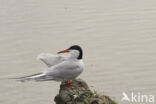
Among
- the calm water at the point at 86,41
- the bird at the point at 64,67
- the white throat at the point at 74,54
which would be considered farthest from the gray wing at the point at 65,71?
the calm water at the point at 86,41

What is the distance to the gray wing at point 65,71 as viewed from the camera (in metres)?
8.40

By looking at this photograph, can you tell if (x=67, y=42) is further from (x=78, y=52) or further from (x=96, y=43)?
(x=78, y=52)

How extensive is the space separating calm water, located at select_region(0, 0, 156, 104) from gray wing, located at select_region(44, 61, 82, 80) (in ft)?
4.90

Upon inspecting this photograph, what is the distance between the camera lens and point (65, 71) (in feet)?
27.6

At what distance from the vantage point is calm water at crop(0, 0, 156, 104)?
10359mm

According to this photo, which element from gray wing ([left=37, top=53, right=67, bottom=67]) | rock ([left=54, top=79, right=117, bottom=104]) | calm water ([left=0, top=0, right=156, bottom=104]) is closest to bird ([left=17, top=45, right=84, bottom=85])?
gray wing ([left=37, top=53, right=67, bottom=67])

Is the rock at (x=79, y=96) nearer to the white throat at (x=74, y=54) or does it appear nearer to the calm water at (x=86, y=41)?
the white throat at (x=74, y=54)

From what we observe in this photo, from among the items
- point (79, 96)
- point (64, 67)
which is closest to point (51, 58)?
point (64, 67)

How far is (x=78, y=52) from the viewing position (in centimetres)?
840

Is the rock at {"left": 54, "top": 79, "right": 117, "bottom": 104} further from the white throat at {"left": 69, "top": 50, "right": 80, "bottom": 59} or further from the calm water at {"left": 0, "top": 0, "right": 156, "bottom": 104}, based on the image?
the calm water at {"left": 0, "top": 0, "right": 156, "bottom": 104}

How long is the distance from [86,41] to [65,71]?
13.5 feet

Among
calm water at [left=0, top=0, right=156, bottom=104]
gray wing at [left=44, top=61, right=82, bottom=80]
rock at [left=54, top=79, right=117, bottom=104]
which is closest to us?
rock at [left=54, top=79, right=117, bottom=104]

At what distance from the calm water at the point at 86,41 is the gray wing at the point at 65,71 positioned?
58.8 inches

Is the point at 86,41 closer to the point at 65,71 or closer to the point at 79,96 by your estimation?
the point at 65,71
